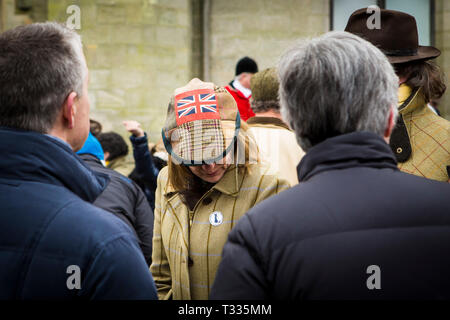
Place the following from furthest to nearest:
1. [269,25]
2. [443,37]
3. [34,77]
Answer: [269,25]
[443,37]
[34,77]

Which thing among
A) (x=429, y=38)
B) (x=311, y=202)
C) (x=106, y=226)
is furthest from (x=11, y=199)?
(x=429, y=38)

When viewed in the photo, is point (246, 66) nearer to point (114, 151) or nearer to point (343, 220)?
point (114, 151)

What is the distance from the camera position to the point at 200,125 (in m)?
2.37

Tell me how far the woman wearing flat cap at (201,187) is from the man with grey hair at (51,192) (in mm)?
746

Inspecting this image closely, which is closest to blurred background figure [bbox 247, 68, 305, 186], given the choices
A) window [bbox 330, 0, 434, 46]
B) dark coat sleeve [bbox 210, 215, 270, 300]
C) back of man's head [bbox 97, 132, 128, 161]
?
dark coat sleeve [bbox 210, 215, 270, 300]

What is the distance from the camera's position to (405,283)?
1.27m

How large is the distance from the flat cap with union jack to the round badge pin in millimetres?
233

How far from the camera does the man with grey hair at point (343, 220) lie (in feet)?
4.16

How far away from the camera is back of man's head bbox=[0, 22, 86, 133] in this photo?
5.02ft

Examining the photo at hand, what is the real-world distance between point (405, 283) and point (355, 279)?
0.12 m

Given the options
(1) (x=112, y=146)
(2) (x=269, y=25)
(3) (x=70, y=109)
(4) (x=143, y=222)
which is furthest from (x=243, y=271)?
(2) (x=269, y=25)

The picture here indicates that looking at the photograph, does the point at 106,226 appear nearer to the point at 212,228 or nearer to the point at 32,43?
the point at 32,43

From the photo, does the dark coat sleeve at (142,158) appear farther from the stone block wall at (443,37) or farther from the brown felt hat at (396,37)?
the stone block wall at (443,37)

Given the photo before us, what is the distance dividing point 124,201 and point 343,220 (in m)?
2.04
